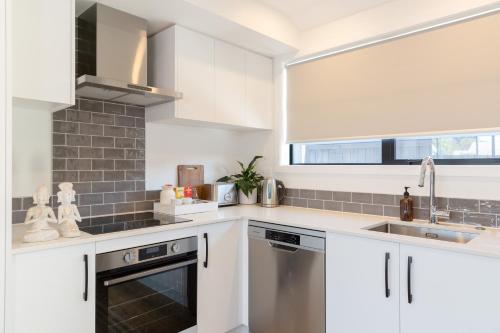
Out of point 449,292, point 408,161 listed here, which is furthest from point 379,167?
point 449,292

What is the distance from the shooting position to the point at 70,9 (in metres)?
1.69

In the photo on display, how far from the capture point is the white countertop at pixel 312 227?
1.45 m

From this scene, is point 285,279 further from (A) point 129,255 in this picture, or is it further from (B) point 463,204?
(B) point 463,204

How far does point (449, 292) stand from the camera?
1479mm

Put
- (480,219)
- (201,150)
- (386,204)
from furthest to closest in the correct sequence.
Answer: (201,150)
(386,204)
(480,219)

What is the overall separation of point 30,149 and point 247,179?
5.42ft

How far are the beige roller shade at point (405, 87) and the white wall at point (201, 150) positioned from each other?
0.41 m

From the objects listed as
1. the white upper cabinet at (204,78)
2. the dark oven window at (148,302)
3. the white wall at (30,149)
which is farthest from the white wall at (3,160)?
the white upper cabinet at (204,78)

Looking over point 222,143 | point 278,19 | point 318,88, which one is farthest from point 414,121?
point 222,143

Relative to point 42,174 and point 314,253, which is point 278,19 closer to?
point 314,253

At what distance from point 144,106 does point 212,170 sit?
33.2 inches

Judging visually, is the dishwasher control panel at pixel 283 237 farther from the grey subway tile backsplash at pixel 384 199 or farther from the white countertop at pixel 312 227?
the grey subway tile backsplash at pixel 384 199

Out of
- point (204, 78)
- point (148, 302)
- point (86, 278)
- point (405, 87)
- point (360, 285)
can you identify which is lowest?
point (148, 302)

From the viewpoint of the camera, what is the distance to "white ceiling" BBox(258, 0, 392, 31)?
7.77 ft
